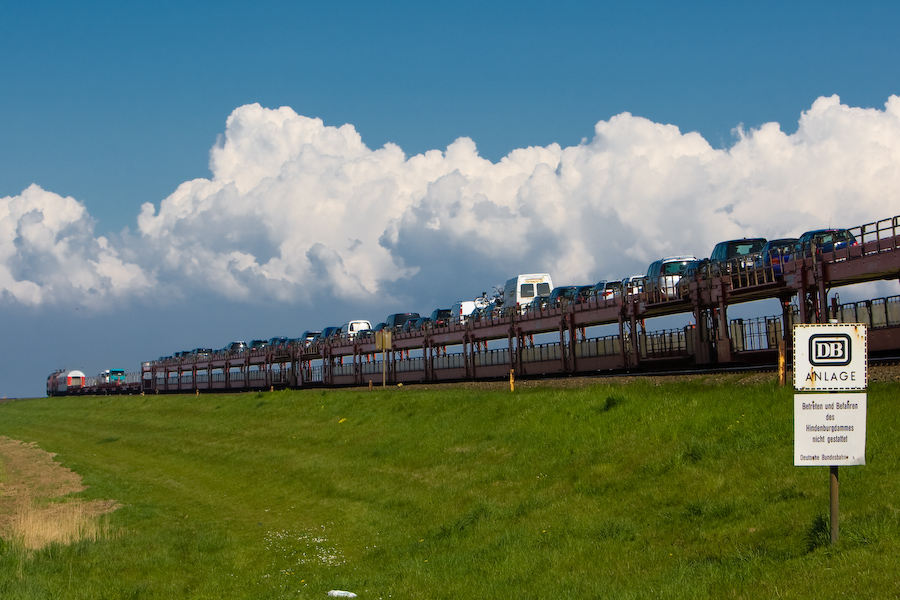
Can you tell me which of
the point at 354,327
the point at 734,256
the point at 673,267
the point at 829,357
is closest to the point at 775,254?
the point at 734,256

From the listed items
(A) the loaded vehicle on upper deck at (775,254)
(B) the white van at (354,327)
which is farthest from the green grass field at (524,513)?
(B) the white van at (354,327)

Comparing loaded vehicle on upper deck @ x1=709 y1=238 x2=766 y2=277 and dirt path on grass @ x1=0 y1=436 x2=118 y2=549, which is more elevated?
loaded vehicle on upper deck @ x1=709 y1=238 x2=766 y2=277

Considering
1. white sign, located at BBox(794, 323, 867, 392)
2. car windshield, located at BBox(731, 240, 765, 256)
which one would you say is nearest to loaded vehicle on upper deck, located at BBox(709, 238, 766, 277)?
car windshield, located at BBox(731, 240, 765, 256)

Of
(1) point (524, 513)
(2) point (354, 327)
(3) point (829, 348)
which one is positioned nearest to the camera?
(3) point (829, 348)

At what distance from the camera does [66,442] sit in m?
45.4

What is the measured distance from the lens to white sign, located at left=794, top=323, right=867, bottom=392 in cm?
901

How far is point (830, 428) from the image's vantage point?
9.09 metres

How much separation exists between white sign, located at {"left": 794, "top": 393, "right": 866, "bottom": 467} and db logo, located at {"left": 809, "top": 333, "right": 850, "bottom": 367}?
398 mm

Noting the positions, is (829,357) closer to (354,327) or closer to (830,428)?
(830,428)

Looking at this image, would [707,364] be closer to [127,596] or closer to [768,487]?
[768,487]

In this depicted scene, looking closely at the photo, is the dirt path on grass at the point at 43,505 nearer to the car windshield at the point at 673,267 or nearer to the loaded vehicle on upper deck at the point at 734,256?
the loaded vehicle on upper deck at the point at 734,256

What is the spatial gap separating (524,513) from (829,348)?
305 inches

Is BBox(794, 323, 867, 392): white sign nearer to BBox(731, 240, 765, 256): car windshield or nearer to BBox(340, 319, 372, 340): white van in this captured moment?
BBox(731, 240, 765, 256): car windshield

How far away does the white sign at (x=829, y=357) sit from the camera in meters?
9.01
